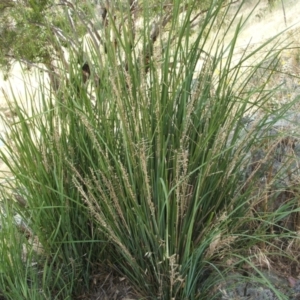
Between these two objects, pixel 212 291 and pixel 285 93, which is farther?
pixel 285 93

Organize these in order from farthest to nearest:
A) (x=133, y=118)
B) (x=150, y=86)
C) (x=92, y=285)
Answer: (x=92, y=285) → (x=150, y=86) → (x=133, y=118)

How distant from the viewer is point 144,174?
173 centimetres

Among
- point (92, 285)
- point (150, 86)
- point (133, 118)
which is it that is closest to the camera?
point (133, 118)

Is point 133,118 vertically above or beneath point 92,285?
above

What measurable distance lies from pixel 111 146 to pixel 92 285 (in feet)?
2.12

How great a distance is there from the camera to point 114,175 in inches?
76.7

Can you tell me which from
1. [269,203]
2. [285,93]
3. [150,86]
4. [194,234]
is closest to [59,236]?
[194,234]

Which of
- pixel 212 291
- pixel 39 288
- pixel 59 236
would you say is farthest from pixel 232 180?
pixel 39 288

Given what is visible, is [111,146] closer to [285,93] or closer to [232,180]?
[232,180]

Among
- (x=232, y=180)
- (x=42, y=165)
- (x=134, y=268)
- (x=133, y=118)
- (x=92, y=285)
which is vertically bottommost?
(x=92, y=285)

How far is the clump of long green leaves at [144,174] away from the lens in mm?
1817

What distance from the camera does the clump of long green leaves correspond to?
1817 mm

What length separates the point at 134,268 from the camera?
193 centimetres

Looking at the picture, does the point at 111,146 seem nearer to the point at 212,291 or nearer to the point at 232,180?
the point at 232,180
